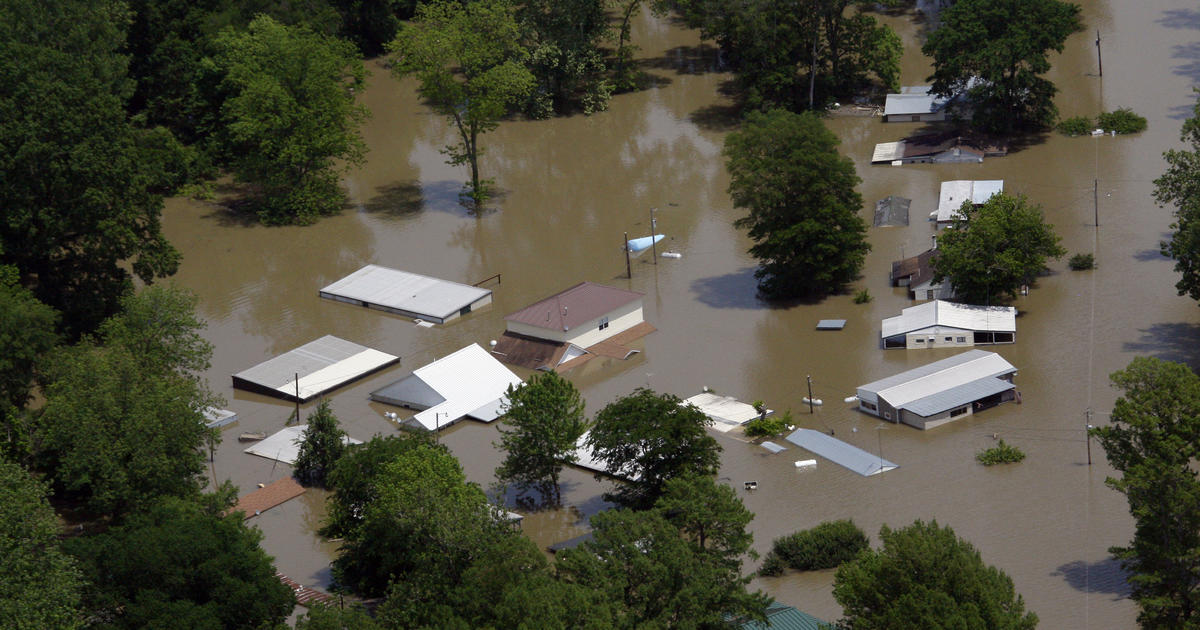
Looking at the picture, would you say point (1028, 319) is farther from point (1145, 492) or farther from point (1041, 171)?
point (1145, 492)

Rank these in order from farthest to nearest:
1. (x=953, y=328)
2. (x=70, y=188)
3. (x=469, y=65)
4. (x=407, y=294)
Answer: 1. (x=469, y=65)
2. (x=407, y=294)
3. (x=70, y=188)
4. (x=953, y=328)

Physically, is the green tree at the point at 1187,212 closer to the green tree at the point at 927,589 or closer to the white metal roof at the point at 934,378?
the white metal roof at the point at 934,378

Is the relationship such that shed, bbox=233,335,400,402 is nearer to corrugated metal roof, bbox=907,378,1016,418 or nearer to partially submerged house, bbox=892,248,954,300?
corrugated metal roof, bbox=907,378,1016,418

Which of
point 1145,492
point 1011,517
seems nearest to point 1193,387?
point 1145,492

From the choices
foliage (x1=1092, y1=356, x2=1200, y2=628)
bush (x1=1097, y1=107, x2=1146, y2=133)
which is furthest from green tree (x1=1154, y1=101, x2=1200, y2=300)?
bush (x1=1097, y1=107, x2=1146, y2=133)

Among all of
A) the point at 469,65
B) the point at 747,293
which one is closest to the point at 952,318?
the point at 747,293

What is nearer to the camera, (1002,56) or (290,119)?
(1002,56)

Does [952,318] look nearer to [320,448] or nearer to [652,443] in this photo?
[652,443]
